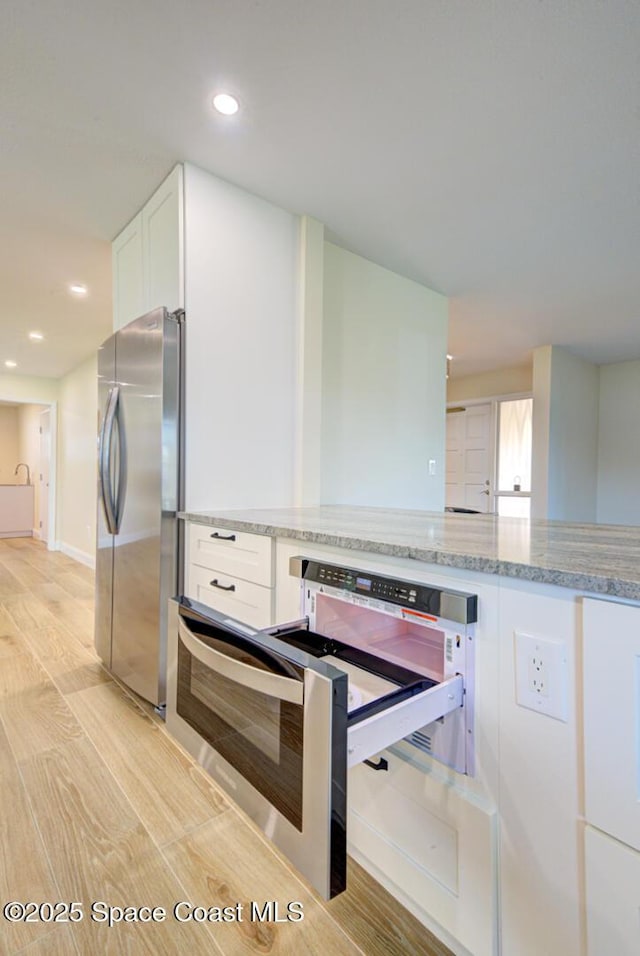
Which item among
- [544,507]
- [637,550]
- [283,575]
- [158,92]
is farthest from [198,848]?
[544,507]

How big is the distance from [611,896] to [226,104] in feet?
8.06

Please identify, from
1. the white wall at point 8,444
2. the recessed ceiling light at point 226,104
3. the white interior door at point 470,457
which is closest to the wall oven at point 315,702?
the recessed ceiling light at point 226,104

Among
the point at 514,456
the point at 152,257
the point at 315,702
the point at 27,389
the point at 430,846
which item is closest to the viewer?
the point at 315,702

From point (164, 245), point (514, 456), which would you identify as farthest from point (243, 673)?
point (514, 456)

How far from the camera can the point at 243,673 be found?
0.90 metres

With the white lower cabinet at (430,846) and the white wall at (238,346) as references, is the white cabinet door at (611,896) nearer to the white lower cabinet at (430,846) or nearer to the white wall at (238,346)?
the white lower cabinet at (430,846)

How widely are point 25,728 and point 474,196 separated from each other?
10.8 feet

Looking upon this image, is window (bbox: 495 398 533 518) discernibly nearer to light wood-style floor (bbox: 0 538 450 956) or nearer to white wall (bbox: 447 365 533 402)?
white wall (bbox: 447 365 533 402)

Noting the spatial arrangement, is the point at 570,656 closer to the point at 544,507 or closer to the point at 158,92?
the point at 158,92

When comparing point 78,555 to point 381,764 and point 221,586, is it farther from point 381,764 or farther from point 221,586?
point 381,764

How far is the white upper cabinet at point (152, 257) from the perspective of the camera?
2.09 m

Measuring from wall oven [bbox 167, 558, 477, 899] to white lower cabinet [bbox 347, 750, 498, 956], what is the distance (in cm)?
8

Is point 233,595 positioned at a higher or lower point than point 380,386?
lower

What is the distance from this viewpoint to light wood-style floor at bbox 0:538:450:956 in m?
1.09
